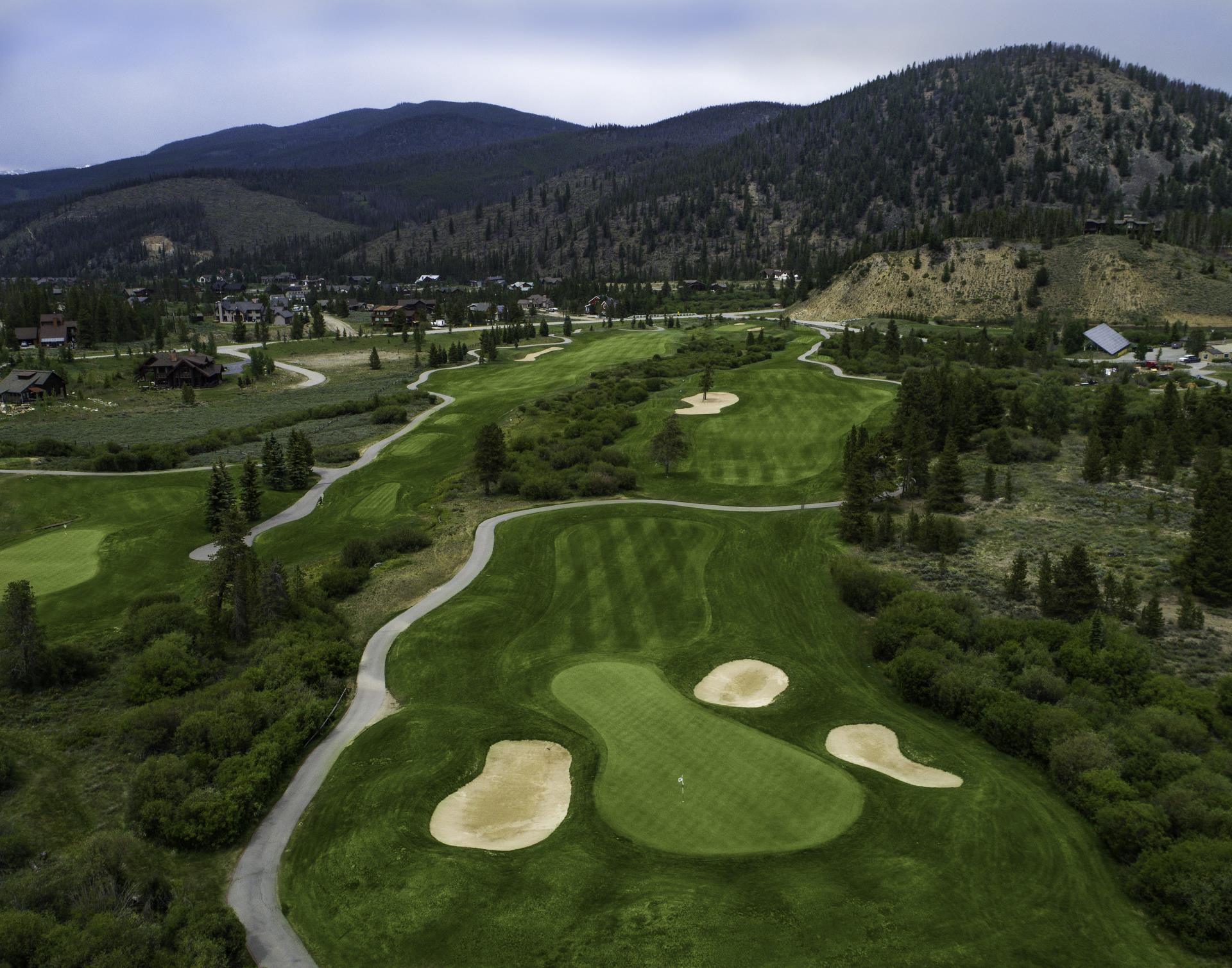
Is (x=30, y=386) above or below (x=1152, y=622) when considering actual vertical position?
above

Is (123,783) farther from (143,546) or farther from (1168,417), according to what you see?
(1168,417)

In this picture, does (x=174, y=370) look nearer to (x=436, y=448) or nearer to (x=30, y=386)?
(x=30, y=386)

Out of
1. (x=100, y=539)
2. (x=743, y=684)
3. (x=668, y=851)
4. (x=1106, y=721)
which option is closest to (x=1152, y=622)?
(x=1106, y=721)

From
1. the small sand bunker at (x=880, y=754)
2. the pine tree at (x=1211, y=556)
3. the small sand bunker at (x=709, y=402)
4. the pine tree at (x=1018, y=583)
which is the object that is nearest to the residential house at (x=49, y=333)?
the small sand bunker at (x=709, y=402)

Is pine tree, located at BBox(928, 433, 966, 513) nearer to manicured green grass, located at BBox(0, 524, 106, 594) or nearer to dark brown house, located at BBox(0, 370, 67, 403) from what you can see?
manicured green grass, located at BBox(0, 524, 106, 594)

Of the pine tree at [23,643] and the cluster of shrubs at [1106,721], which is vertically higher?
the pine tree at [23,643]

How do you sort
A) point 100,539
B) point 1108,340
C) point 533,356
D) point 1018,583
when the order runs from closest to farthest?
point 1018,583
point 100,539
point 1108,340
point 533,356

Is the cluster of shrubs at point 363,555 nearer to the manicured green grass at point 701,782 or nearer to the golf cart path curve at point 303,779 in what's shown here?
the golf cart path curve at point 303,779
